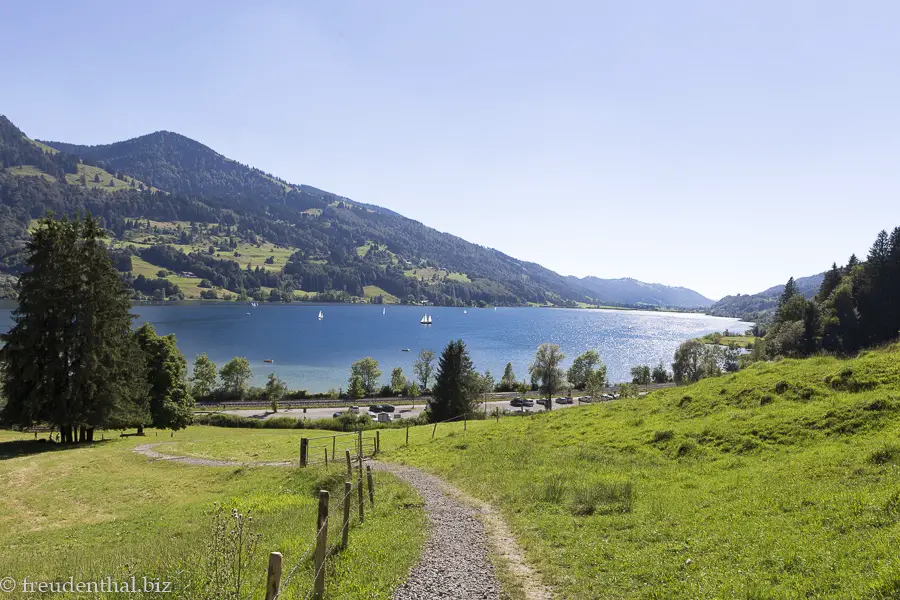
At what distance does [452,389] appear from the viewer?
6225cm

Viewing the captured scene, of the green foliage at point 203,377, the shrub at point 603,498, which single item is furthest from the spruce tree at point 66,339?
the green foliage at point 203,377

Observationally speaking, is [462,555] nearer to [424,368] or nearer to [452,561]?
[452,561]

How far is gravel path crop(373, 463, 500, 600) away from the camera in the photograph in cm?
1028

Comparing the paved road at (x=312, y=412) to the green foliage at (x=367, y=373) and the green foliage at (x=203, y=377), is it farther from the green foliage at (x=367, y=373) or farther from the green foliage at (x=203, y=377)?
the green foliage at (x=367, y=373)

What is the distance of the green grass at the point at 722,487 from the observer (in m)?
9.15

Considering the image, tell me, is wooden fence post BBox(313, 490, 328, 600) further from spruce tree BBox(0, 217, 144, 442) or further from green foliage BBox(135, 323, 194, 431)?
green foliage BBox(135, 323, 194, 431)

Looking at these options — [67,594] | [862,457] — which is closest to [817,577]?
[862,457]

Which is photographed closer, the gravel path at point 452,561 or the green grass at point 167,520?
the gravel path at point 452,561

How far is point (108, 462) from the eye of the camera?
3031 cm

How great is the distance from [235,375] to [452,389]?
63.0 meters

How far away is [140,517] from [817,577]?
73.2 ft

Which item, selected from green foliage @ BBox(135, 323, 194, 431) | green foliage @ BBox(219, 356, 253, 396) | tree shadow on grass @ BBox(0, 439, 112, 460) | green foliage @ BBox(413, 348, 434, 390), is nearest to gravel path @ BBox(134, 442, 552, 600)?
tree shadow on grass @ BBox(0, 439, 112, 460)

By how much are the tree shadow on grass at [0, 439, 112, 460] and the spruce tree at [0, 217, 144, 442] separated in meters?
1.45
